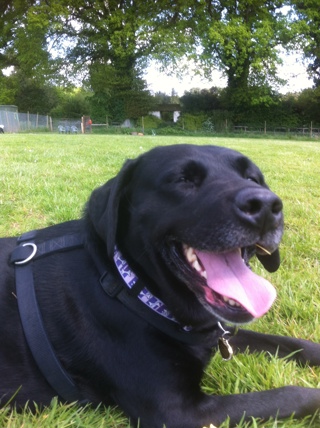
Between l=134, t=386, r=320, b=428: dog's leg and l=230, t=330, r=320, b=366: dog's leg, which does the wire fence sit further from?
l=134, t=386, r=320, b=428: dog's leg

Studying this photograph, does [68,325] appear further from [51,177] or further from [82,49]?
[82,49]

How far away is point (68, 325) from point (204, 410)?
26.2 inches

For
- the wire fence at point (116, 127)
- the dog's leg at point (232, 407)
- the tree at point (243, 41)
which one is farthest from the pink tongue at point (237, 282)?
the tree at point (243, 41)

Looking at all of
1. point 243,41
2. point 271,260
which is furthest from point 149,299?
point 243,41

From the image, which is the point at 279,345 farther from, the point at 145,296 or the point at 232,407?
the point at 145,296

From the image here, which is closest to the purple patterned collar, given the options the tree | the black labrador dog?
the black labrador dog

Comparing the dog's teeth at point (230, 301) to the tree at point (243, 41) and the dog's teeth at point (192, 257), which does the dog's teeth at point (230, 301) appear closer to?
the dog's teeth at point (192, 257)

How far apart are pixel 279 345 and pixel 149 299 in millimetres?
829

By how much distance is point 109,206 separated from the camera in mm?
1870

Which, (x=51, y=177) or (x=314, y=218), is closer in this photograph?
(x=314, y=218)

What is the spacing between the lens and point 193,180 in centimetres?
202

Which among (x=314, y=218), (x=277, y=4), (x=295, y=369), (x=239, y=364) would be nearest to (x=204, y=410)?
(x=239, y=364)

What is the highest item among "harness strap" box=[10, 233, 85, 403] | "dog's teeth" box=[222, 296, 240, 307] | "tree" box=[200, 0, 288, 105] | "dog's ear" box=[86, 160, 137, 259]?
"tree" box=[200, 0, 288, 105]

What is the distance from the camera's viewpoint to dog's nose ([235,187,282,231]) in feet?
5.50
